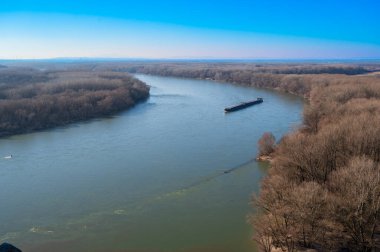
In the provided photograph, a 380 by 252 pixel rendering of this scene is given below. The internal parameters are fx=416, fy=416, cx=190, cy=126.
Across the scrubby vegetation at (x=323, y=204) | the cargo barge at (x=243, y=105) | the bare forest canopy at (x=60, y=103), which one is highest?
the scrubby vegetation at (x=323, y=204)

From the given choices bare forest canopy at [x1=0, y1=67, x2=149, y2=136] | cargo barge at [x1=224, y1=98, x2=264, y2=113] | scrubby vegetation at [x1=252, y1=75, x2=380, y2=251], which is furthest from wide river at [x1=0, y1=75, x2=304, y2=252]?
cargo barge at [x1=224, y1=98, x2=264, y2=113]

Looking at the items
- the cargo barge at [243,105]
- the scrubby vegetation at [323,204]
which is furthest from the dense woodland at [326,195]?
the cargo barge at [243,105]

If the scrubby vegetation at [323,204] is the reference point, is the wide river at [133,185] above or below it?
below

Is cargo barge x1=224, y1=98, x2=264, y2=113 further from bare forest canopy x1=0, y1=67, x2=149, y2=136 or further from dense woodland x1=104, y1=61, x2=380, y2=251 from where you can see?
dense woodland x1=104, y1=61, x2=380, y2=251

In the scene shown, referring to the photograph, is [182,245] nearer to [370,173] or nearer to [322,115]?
[370,173]

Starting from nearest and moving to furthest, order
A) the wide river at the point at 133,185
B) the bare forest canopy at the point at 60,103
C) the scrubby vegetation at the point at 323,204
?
the scrubby vegetation at the point at 323,204, the wide river at the point at 133,185, the bare forest canopy at the point at 60,103

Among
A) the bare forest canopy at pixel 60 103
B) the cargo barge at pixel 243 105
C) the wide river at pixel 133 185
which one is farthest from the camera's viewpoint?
the cargo barge at pixel 243 105

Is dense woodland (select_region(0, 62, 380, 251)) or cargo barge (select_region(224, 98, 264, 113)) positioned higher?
dense woodland (select_region(0, 62, 380, 251))

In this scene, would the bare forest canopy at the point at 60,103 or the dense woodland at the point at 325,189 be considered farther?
the bare forest canopy at the point at 60,103

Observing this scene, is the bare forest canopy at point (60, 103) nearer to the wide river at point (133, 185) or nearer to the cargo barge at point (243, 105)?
the wide river at point (133, 185)
